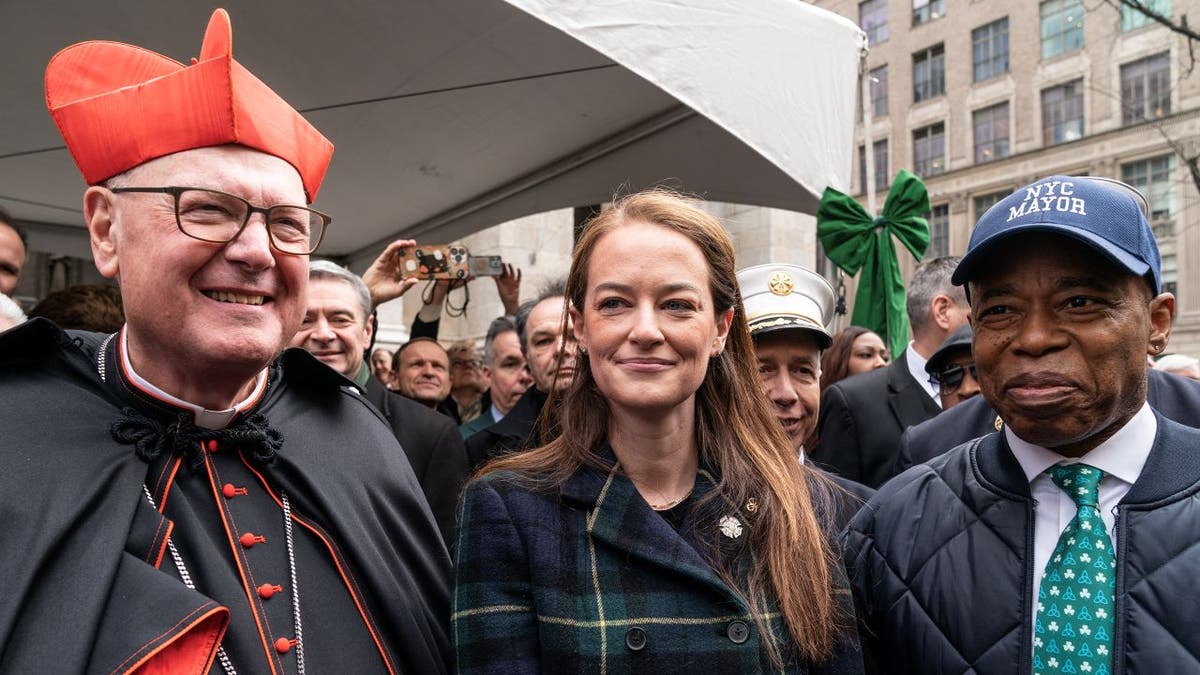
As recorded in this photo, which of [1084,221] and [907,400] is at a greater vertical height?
[1084,221]

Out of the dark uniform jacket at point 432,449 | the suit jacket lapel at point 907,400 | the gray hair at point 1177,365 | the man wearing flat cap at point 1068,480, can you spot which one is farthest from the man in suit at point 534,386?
the gray hair at point 1177,365

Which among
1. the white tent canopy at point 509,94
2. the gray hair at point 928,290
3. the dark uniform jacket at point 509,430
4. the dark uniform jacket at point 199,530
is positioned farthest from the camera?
the gray hair at point 928,290

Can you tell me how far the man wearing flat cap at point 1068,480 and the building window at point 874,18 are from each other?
41638mm

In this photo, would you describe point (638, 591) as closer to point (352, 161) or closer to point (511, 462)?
point (511, 462)

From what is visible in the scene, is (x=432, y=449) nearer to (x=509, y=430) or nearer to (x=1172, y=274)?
(x=509, y=430)

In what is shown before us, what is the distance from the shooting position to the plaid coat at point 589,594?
164 cm

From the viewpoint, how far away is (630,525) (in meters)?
1.76

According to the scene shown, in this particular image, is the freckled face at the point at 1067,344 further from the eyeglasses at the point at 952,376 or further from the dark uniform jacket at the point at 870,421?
the dark uniform jacket at the point at 870,421

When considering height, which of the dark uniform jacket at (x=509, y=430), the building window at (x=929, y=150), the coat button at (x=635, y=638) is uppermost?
the building window at (x=929, y=150)

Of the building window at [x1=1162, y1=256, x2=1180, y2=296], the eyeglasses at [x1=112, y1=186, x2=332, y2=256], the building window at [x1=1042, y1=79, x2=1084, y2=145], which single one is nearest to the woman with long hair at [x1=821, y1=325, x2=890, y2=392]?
the eyeglasses at [x1=112, y1=186, x2=332, y2=256]

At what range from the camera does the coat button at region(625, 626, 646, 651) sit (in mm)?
1633

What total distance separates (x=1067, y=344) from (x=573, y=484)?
0.93 m

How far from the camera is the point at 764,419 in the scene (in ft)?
6.88

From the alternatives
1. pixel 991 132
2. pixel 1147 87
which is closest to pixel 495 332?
pixel 1147 87
